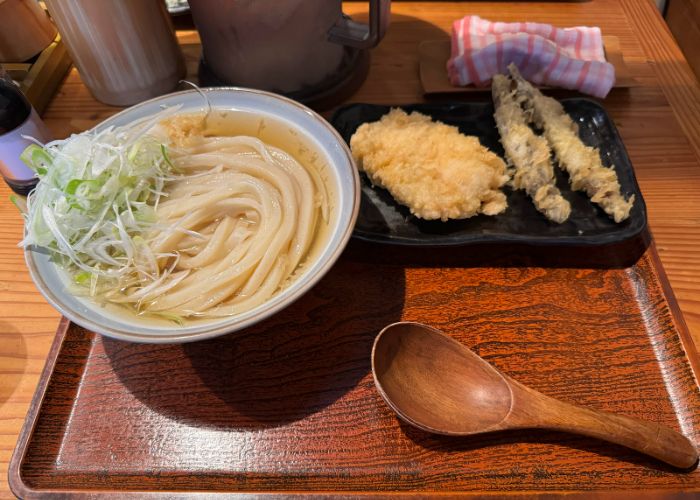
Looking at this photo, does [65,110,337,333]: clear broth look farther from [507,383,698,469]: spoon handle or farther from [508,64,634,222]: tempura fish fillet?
[508,64,634,222]: tempura fish fillet

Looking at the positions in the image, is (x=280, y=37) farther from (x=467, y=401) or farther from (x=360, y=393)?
(x=467, y=401)

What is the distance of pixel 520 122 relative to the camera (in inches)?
66.7

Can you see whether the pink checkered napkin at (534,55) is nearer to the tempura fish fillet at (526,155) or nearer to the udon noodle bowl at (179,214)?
the tempura fish fillet at (526,155)

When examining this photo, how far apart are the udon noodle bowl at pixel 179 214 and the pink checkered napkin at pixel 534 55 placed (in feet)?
3.01

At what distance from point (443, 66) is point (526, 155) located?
63 centimetres

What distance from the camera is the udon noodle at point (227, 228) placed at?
120 centimetres

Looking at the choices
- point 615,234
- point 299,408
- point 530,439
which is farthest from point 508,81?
point 299,408

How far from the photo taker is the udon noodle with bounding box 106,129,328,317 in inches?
47.3

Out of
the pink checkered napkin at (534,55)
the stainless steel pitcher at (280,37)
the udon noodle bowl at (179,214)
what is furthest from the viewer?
the pink checkered napkin at (534,55)

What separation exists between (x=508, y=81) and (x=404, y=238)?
86cm

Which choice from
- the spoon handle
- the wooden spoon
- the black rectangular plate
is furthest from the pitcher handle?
the spoon handle

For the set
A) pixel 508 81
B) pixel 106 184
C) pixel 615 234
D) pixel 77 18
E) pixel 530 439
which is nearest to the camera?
pixel 530 439

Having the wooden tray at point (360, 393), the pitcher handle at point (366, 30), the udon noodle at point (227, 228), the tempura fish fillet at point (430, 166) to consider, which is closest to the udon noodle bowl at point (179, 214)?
the udon noodle at point (227, 228)

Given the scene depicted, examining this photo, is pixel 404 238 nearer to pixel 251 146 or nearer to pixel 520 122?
pixel 251 146
